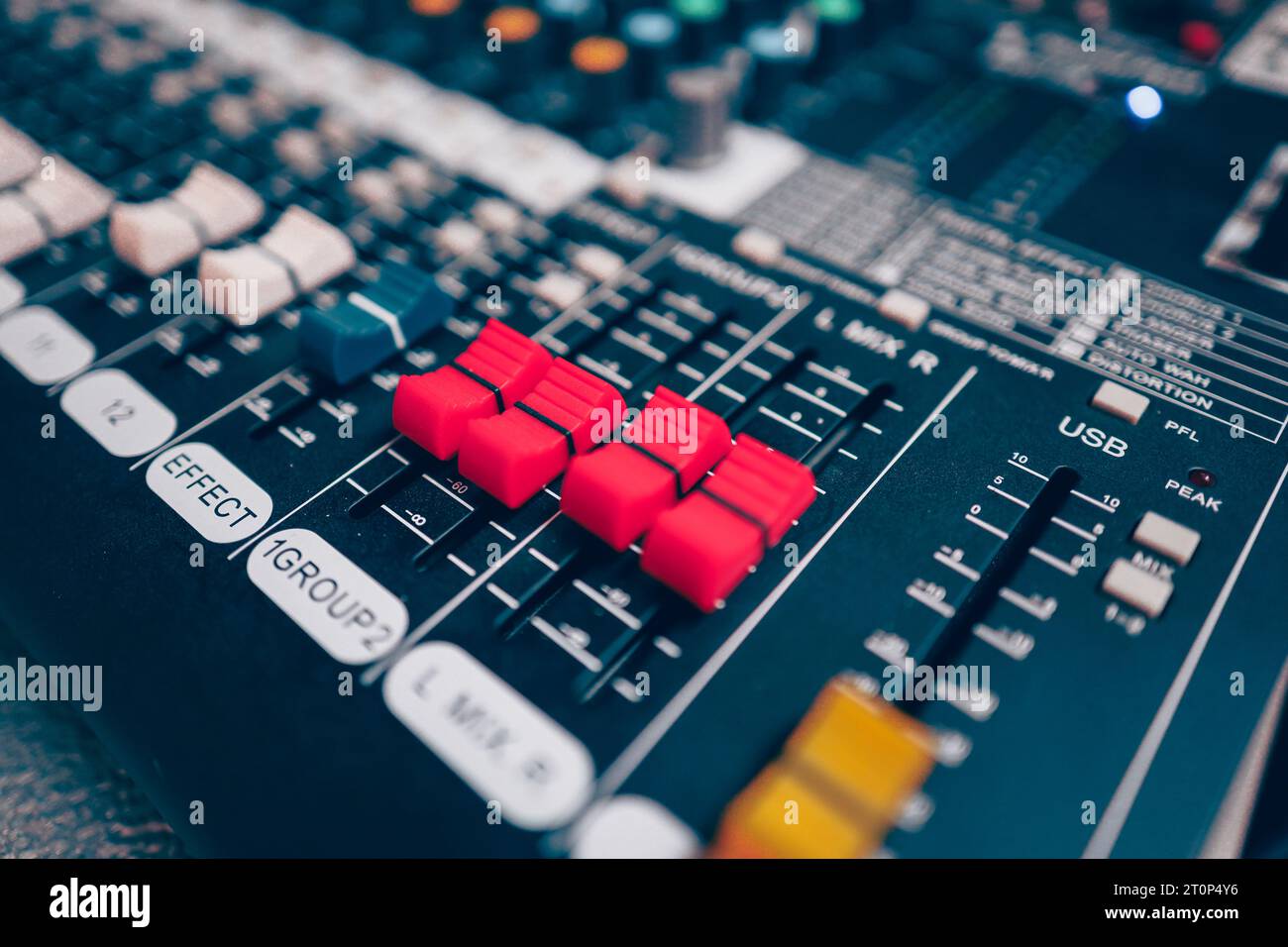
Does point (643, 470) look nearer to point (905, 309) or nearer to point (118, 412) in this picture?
point (905, 309)

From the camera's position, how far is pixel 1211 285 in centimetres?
123

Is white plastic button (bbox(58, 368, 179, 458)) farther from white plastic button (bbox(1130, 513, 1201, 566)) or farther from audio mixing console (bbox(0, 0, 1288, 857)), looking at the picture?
white plastic button (bbox(1130, 513, 1201, 566))

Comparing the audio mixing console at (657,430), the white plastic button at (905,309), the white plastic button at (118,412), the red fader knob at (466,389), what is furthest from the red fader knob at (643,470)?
the white plastic button at (118,412)

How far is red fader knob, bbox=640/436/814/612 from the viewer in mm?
848

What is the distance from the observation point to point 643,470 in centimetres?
91

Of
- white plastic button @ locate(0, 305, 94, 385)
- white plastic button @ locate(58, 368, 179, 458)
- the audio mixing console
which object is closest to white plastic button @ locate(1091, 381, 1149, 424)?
the audio mixing console

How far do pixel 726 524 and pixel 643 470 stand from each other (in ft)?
0.35

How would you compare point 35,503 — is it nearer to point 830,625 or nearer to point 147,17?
point 830,625

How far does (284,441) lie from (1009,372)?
873mm

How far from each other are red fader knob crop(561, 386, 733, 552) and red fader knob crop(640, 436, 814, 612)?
0.10ft

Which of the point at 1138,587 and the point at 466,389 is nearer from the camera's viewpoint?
the point at 1138,587

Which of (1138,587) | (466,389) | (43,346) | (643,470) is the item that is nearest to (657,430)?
(643,470)

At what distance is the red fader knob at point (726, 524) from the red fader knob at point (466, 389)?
26 centimetres
